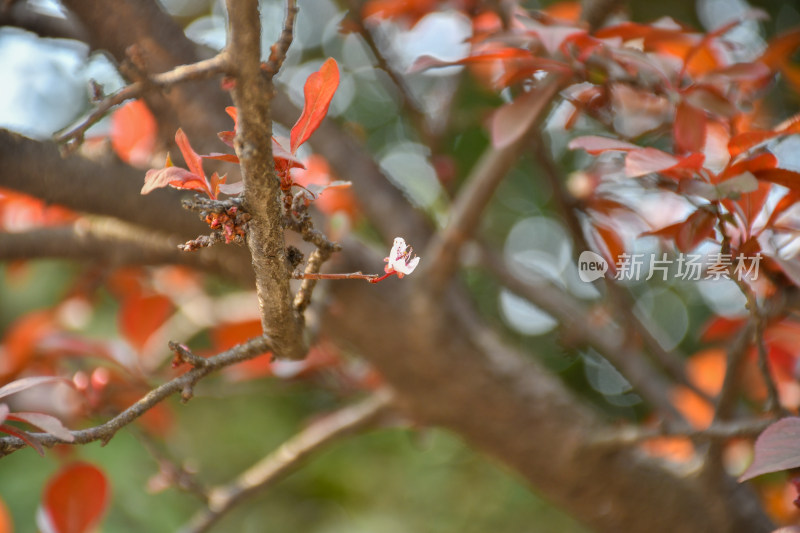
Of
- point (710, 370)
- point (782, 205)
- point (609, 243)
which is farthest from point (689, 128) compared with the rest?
point (710, 370)

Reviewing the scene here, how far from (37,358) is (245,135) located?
70cm

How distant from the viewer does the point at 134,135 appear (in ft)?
2.43

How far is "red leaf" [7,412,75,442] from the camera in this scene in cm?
29

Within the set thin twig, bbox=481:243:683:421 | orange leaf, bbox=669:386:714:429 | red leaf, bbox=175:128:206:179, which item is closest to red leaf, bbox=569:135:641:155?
red leaf, bbox=175:128:206:179

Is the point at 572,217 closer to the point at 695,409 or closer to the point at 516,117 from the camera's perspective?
the point at 516,117

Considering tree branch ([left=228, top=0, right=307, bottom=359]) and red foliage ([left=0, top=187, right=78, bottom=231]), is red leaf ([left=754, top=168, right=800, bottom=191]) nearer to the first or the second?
tree branch ([left=228, top=0, right=307, bottom=359])

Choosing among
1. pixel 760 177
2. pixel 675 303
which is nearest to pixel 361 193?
pixel 760 177

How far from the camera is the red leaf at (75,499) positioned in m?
0.56

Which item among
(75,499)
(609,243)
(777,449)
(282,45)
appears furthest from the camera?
(609,243)

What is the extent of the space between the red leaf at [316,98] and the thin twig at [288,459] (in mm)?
521

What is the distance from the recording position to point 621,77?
53 centimetres

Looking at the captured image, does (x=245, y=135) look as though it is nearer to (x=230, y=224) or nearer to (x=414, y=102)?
(x=230, y=224)

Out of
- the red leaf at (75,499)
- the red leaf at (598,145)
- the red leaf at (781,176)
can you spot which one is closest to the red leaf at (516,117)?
the red leaf at (598,145)

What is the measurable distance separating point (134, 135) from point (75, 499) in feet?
1.38
